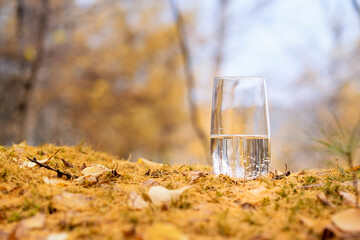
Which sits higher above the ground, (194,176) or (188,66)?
(188,66)

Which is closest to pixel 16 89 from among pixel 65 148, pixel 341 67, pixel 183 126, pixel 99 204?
pixel 183 126

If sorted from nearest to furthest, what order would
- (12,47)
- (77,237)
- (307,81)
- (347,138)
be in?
(77,237) < (347,138) < (12,47) < (307,81)

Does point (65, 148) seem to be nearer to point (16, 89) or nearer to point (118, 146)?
point (16, 89)

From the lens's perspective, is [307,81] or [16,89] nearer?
[16,89]

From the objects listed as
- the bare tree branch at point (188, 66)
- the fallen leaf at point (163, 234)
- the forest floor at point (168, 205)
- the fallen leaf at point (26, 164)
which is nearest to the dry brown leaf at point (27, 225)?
the forest floor at point (168, 205)

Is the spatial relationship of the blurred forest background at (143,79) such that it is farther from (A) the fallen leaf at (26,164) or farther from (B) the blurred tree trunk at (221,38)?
(A) the fallen leaf at (26,164)

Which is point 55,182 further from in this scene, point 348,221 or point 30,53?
point 30,53

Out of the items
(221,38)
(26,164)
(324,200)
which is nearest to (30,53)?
(26,164)
